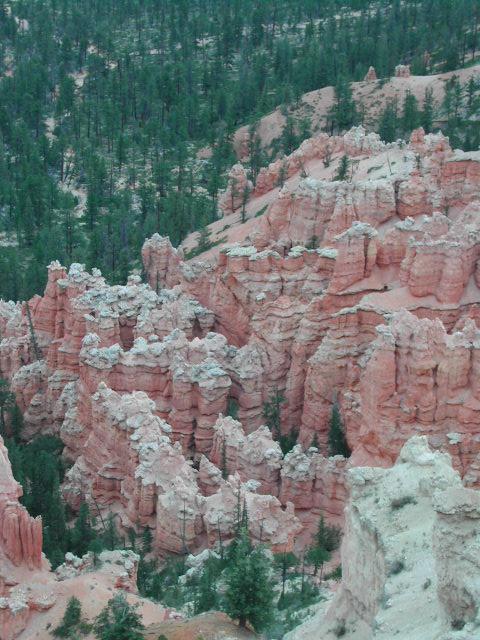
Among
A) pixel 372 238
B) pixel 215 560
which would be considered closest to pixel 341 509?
pixel 215 560

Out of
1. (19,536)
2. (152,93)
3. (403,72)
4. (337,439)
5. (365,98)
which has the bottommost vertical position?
(152,93)

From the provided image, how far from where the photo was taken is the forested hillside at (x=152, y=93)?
7412 centimetres

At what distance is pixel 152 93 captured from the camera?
321ft

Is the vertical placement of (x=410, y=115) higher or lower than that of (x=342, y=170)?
lower

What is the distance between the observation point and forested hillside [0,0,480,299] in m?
74.1

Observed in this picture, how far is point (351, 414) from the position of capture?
1599 inches

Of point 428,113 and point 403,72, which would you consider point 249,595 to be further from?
point 403,72

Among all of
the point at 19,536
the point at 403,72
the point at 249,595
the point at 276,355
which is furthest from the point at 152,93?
the point at 249,595

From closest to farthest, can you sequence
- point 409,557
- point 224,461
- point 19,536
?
point 409,557
point 19,536
point 224,461

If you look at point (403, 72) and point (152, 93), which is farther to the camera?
point (152, 93)

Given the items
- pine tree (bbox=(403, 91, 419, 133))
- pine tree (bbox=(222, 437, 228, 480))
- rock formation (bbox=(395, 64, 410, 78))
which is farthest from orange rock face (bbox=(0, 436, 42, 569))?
rock formation (bbox=(395, 64, 410, 78))

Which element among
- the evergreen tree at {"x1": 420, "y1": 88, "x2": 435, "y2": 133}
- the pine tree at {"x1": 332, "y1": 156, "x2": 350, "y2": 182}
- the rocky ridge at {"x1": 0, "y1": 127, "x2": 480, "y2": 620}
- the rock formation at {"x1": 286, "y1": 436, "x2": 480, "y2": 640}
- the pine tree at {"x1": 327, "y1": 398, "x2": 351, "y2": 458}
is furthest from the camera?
the evergreen tree at {"x1": 420, "y1": 88, "x2": 435, "y2": 133}

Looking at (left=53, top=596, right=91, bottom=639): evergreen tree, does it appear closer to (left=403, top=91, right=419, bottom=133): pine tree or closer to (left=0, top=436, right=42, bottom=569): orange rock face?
(left=0, top=436, right=42, bottom=569): orange rock face

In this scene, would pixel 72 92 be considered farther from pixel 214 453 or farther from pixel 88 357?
pixel 214 453
